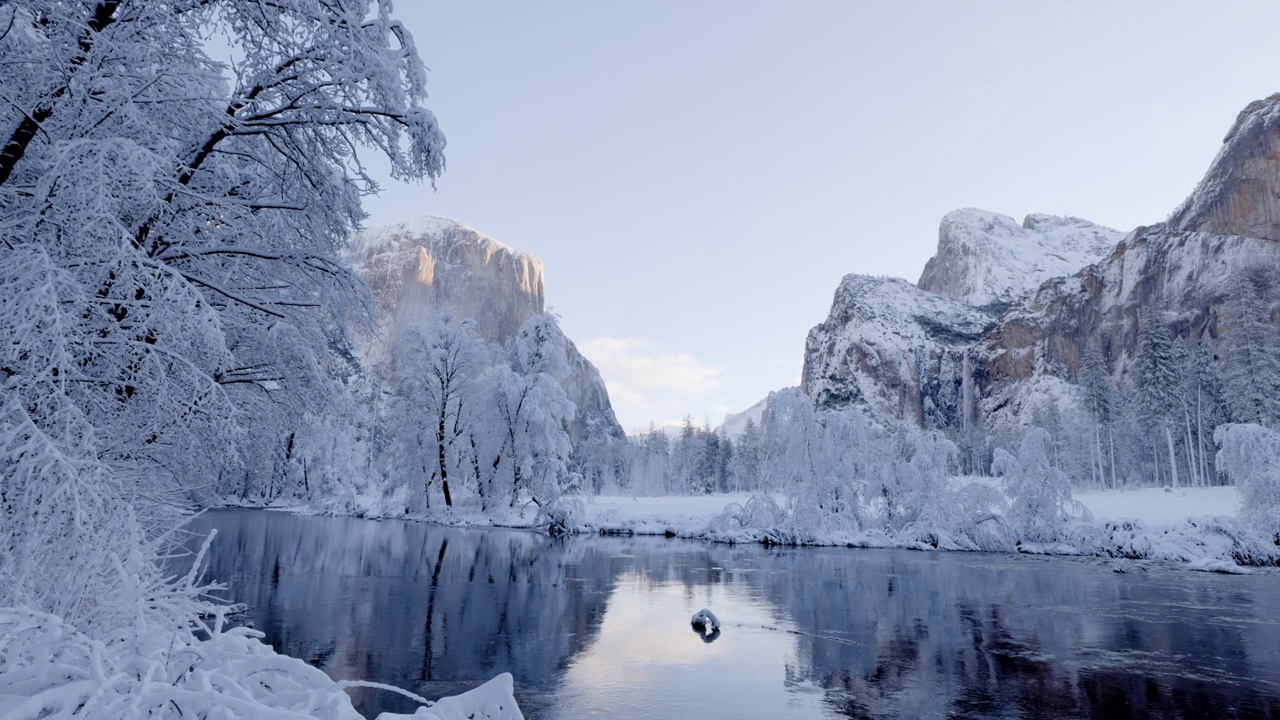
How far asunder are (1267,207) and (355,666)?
6867 inches

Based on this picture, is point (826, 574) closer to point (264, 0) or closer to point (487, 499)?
point (264, 0)

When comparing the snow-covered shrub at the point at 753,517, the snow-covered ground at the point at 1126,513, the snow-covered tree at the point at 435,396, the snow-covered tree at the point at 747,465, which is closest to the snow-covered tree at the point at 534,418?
the snow-covered ground at the point at 1126,513

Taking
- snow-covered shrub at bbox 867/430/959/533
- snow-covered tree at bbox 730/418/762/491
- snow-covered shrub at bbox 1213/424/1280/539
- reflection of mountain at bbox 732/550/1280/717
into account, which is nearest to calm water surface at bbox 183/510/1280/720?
reflection of mountain at bbox 732/550/1280/717

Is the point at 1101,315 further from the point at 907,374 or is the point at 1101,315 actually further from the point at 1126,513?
the point at 1126,513

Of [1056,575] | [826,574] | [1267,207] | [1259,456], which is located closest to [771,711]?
[826,574]

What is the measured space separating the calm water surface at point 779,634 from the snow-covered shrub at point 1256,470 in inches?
237

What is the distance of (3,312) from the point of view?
161 inches

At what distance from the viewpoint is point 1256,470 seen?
26891 mm

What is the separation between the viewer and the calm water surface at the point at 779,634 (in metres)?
8.98

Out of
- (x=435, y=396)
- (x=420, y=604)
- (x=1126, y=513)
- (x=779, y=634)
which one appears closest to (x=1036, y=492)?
(x=1126, y=513)

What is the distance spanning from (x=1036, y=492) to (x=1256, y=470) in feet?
25.6

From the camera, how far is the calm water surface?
8.98 meters

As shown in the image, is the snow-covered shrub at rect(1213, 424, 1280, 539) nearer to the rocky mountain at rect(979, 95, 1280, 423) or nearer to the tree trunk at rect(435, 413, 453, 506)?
the tree trunk at rect(435, 413, 453, 506)

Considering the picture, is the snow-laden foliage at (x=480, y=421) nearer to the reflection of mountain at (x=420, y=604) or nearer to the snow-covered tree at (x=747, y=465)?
the reflection of mountain at (x=420, y=604)
